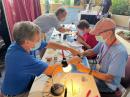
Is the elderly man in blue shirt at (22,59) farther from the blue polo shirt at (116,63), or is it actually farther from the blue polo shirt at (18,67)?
the blue polo shirt at (116,63)

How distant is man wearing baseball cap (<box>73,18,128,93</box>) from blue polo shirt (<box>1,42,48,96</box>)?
46 cm

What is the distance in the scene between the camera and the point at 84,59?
7.79 feet

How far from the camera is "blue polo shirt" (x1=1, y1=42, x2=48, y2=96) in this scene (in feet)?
5.22

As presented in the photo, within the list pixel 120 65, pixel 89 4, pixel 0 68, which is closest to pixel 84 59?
pixel 120 65

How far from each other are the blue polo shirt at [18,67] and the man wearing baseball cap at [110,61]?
0.46m

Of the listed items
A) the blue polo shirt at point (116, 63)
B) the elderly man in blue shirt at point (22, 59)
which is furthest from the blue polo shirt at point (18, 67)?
the blue polo shirt at point (116, 63)

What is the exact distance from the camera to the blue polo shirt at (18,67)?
159cm

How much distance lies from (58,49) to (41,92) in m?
1.00

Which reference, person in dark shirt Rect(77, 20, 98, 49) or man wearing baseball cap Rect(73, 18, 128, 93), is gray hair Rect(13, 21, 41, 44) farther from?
person in dark shirt Rect(77, 20, 98, 49)

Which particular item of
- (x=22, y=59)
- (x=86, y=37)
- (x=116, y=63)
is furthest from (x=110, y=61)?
(x=86, y=37)

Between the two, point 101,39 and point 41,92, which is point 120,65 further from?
point 41,92

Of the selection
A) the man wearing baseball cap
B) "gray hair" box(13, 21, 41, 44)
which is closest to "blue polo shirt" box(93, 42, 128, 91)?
the man wearing baseball cap

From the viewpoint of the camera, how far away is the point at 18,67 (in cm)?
160

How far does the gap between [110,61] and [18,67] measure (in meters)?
0.88
